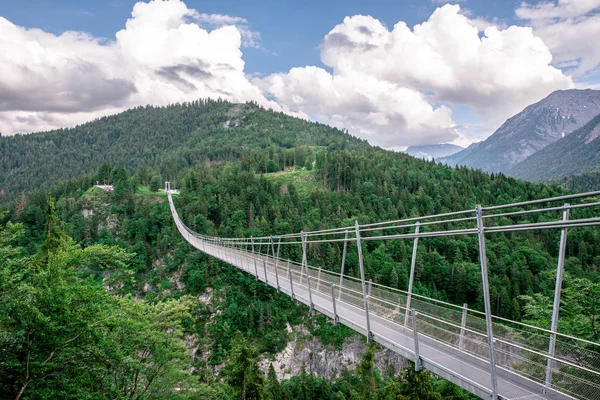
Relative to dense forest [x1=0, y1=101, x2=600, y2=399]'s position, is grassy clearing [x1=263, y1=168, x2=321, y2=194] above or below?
above

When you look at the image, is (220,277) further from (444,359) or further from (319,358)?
(444,359)

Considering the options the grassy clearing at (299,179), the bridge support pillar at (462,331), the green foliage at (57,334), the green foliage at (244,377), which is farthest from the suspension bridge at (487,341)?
the grassy clearing at (299,179)

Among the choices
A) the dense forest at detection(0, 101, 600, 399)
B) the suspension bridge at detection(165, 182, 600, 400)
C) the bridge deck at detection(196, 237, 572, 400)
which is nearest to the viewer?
the suspension bridge at detection(165, 182, 600, 400)

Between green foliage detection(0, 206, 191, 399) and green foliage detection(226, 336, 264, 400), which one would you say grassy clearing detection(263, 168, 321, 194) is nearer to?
green foliage detection(226, 336, 264, 400)

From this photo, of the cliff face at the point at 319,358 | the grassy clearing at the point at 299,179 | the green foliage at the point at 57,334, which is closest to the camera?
the green foliage at the point at 57,334

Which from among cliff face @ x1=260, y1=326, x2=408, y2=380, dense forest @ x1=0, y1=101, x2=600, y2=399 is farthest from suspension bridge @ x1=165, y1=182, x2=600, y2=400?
cliff face @ x1=260, y1=326, x2=408, y2=380

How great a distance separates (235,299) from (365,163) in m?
58.5

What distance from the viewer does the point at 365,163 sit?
324 ft

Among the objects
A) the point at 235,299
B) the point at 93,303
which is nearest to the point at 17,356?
the point at 93,303

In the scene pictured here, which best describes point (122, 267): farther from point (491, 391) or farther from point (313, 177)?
point (313, 177)

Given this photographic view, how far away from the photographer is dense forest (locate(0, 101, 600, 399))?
7609 mm

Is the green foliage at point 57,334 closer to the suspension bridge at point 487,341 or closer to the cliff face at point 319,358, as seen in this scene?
the suspension bridge at point 487,341

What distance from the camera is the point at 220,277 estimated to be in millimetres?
55438

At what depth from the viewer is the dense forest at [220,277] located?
7.61 metres
